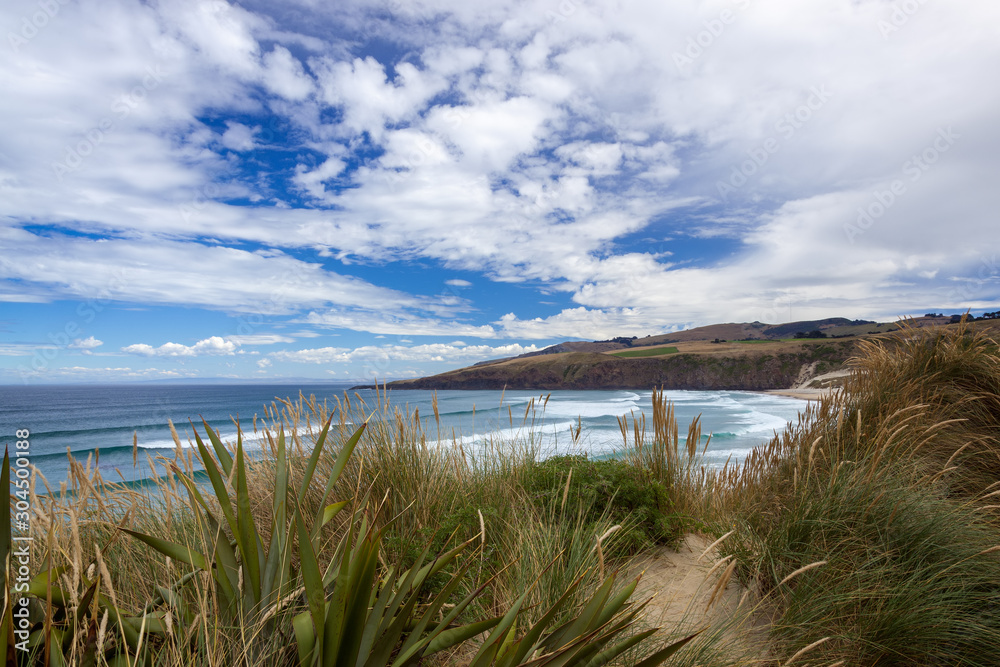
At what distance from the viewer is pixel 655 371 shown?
200ft

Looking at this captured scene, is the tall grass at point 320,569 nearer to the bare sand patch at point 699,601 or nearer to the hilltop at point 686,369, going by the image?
the bare sand patch at point 699,601

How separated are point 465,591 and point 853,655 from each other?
81.5 inches

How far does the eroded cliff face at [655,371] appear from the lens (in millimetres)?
50031

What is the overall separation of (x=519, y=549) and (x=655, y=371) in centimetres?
6183

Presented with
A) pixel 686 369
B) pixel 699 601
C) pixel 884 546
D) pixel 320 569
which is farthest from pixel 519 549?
pixel 686 369

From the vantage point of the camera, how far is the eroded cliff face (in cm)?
5003

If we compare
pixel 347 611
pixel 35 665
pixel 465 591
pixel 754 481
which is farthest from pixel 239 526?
pixel 754 481

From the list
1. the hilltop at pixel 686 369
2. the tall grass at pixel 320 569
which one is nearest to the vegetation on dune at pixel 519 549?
the tall grass at pixel 320 569

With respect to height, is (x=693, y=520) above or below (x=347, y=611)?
below

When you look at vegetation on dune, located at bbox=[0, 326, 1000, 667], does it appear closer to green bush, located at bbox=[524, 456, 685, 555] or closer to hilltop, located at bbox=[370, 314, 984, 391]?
green bush, located at bbox=[524, 456, 685, 555]

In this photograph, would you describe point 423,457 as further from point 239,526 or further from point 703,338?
point 703,338

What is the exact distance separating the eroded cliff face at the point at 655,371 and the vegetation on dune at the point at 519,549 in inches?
1786

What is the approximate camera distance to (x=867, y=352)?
6.49 m

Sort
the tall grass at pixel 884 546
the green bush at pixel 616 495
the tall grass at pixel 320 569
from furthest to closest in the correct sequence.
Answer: the green bush at pixel 616 495 < the tall grass at pixel 884 546 < the tall grass at pixel 320 569
